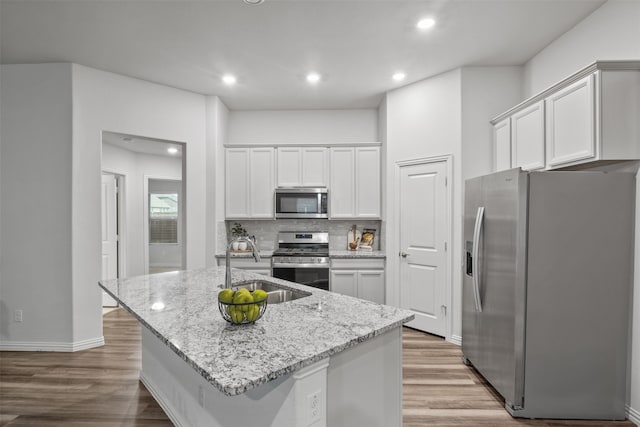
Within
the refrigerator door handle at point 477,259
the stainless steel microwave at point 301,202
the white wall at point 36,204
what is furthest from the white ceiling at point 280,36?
the refrigerator door handle at point 477,259

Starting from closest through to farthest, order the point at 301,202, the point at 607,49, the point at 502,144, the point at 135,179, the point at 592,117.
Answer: the point at 592,117 < the point at 607,49 < the point at 502,144 < the point at 301,202 < the point at 135,179

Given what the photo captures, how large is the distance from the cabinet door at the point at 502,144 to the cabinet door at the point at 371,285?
6.13 ft

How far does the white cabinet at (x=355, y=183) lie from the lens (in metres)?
4.58

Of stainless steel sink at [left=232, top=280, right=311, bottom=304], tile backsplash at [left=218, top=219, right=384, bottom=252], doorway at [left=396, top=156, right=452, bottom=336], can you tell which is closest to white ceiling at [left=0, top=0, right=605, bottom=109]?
doorway at [left=396, top=156, right=452, bottom=336]

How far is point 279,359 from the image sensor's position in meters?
1.21

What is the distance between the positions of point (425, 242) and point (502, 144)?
4.27 feet

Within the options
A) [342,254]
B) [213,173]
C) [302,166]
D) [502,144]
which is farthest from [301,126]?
[502,144]

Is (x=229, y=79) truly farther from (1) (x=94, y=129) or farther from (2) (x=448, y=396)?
(2) (x=448, y=396)

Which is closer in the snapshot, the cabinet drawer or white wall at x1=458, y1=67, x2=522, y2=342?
white wall at x1=458, y1=67, x2=522, y2=342

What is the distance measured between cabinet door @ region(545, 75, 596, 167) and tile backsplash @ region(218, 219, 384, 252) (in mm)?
2555

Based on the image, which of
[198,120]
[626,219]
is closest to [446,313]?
[626,219]

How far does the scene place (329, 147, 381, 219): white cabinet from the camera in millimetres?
4578

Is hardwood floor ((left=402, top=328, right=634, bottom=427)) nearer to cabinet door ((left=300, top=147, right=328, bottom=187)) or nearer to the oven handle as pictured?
the oven handle

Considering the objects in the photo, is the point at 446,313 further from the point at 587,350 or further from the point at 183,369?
the point at 183,369
